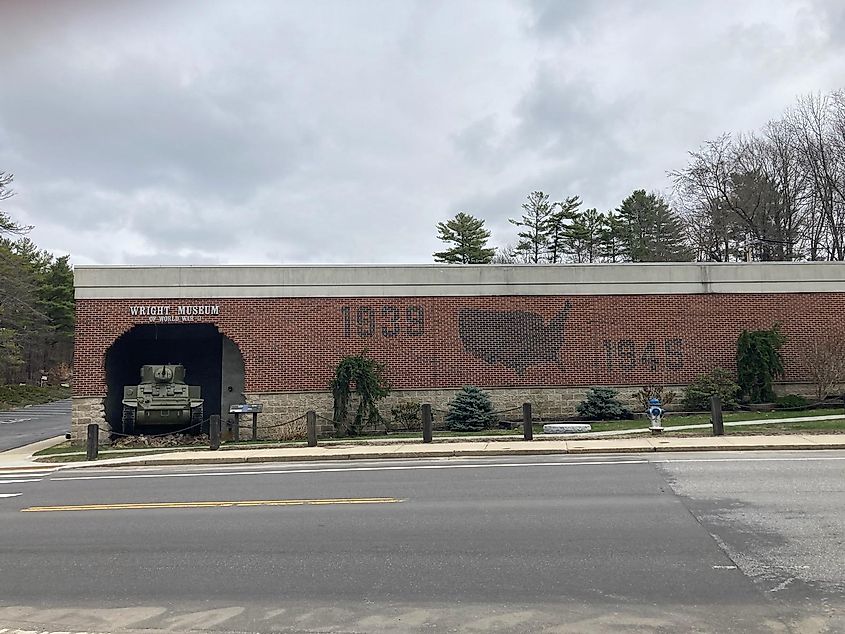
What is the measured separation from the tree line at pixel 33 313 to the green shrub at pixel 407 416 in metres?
33.4

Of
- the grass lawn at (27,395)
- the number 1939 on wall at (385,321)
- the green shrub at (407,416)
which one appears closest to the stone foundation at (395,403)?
the green shrub at (407,416)

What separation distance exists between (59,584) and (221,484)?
6.25 metres

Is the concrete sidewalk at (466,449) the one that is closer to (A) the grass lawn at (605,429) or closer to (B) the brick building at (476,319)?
(A) the grass lawn at (605,429)

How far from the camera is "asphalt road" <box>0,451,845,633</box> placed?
551 centimetres

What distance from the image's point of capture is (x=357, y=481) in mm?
12406

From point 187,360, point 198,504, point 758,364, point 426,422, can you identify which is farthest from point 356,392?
point 758,364

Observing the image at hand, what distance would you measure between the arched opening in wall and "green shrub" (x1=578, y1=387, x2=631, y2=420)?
11.5m

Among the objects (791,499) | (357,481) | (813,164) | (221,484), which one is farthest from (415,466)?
(813,164)

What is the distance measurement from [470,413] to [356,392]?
11.8ft

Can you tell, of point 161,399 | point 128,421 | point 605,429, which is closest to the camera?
point 605,429

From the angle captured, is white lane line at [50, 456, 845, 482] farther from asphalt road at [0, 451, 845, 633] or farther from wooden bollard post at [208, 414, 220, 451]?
wooden bollard post at [208, 414, 220, 451]

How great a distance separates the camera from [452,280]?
A: 2258 cm

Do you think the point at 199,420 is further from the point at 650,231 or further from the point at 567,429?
the point at 650,231

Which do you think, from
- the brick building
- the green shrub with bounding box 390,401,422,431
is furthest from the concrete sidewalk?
the brick building
